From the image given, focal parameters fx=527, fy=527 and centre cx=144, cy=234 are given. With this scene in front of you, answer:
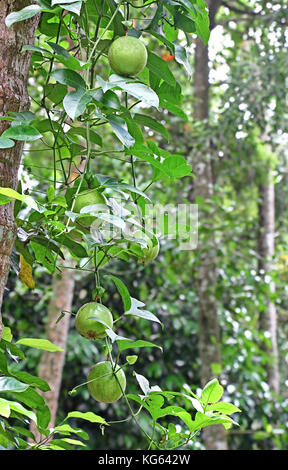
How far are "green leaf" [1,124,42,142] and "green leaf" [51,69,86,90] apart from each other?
67 millimetres

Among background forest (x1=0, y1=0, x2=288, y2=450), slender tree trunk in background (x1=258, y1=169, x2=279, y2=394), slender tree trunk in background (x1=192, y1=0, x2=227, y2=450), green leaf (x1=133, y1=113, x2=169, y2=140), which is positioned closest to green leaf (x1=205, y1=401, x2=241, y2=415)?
green leaf (x1=133, y1=113, x2=169, y2=140)

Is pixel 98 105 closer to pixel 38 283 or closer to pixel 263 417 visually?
pixel 38 283

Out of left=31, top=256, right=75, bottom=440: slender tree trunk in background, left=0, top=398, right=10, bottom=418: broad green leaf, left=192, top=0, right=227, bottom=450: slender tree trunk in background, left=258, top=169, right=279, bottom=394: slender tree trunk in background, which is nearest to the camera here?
left=0, top=398, right=10, bottom=418: broad green leaf

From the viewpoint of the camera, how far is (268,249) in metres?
3.68

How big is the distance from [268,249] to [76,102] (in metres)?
3.25

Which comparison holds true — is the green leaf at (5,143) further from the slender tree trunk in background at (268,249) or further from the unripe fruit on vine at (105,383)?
the slender tree trunk in background at (268,249)

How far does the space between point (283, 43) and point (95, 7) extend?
6.57 feet

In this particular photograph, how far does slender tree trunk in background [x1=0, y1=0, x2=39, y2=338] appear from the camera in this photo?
598mm

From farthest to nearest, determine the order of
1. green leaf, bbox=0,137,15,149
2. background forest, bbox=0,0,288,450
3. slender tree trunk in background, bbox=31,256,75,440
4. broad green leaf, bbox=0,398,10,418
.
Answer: background forest, bbox=0,0,288,450 → slender tree trunk in background, bbox=31,256,75,440 → green leaf, bbox=0,137,15,149 → broad green leaf, bbox=0,398,10,418

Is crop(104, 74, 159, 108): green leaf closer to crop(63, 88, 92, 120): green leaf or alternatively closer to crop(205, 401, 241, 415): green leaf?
crop(63, 88, 92, 120): green leaf

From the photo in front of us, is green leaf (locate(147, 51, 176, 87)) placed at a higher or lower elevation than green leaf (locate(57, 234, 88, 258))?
higher

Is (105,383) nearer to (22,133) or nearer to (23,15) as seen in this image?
(22,133)

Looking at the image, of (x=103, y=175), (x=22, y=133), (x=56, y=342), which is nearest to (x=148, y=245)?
(x=103, y=175)

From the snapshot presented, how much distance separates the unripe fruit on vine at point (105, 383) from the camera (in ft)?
2.05
